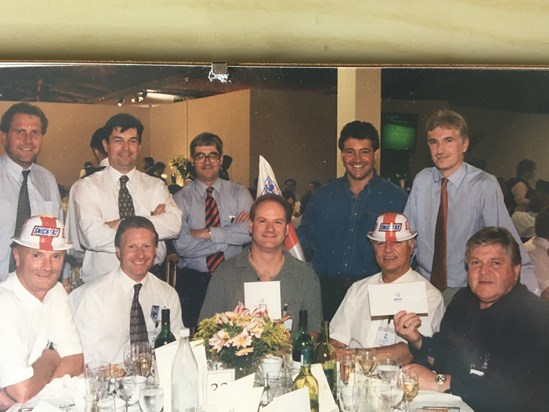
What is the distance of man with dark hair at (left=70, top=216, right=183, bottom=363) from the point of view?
191cm

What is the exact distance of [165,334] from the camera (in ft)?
6.33

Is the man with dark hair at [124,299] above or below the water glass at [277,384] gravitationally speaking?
above

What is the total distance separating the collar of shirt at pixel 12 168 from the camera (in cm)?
184

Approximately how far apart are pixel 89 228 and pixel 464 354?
1163mm

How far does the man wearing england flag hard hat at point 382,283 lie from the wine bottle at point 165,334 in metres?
0.48

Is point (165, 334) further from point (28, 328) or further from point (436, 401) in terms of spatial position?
point (436, 401)

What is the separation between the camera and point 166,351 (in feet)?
6.08

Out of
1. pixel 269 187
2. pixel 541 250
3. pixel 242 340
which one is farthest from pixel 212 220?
pixel 541 250

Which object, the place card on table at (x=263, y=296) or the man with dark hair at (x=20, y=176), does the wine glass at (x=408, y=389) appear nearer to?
the place card on table at (x=263, y=296)

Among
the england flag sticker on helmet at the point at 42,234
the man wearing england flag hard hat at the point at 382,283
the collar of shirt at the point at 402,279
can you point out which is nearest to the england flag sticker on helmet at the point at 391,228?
the man wearing england flag hard hat at the point at 382,283

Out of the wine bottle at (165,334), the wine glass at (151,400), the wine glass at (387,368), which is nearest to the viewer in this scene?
the wine glass at (151,400)

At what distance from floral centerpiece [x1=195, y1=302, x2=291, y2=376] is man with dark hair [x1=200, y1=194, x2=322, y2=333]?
0.13 m

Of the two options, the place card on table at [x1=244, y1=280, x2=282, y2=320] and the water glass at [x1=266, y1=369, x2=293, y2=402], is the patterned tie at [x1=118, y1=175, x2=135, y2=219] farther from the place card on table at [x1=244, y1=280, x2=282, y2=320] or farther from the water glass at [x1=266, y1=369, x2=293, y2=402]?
the water glass at [x1=266, y1=369, x2=293, y2=402]

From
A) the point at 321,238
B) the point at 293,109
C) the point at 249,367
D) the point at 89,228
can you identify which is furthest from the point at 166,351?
the point at 293,109
